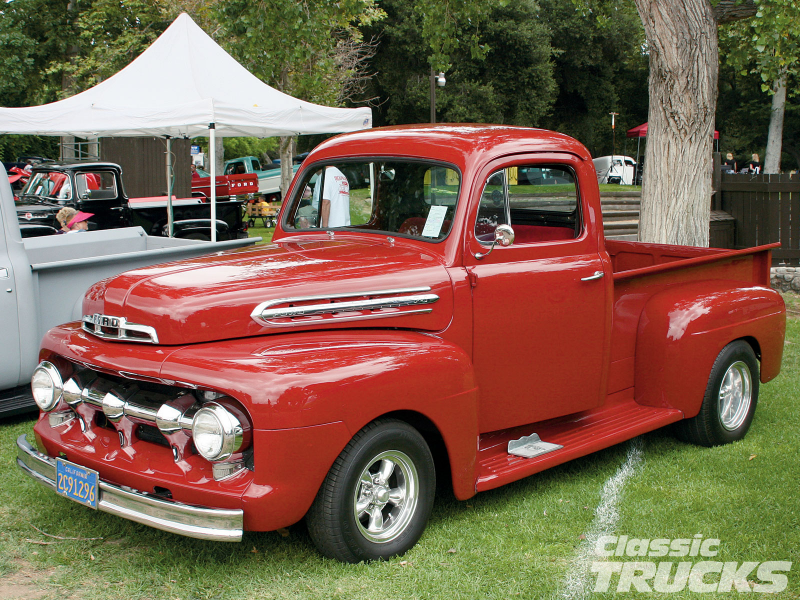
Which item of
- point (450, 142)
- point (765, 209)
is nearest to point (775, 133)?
point (765, 209)

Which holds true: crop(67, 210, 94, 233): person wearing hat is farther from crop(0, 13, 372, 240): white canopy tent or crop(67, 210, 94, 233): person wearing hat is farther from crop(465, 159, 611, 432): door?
crop(465, 159, 611, 432): door

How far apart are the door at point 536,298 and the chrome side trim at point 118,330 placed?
1591mm

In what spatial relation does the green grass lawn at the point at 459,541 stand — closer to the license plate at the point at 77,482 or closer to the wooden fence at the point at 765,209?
the license plate at the point at 77,482

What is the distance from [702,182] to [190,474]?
7.15 meters

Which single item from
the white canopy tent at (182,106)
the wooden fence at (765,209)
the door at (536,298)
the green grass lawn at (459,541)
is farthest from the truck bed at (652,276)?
the wooden fence at (765,209)

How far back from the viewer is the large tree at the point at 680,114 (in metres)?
8.18

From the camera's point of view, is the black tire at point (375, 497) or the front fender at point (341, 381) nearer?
the front fender at point (341, 381)

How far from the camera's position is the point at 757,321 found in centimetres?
528

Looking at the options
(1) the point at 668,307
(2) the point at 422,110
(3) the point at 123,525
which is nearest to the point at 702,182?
(1) the point at 668,307

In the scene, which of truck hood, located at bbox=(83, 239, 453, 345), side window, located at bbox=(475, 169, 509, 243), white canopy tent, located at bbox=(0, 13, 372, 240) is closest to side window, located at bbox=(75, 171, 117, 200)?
white canopy tent, located at bbox=(0, 13, 372, 240)

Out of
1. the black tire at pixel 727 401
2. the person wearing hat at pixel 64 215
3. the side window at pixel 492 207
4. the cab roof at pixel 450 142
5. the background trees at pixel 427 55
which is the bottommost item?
the black tire at pixel 727 401

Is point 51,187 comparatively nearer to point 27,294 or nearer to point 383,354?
point 27,294

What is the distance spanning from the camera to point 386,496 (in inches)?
138

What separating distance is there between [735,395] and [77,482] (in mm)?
4182
